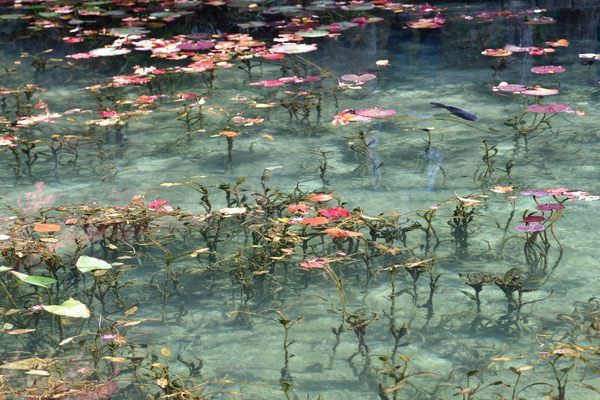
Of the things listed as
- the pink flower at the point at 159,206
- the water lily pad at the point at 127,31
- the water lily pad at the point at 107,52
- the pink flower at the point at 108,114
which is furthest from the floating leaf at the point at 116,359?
the water lily pad at the point at 127,31

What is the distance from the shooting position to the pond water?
2992 mm

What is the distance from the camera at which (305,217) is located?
154 inches

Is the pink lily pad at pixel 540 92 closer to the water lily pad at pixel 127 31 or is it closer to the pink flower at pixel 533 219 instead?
the pink flower at pixel 533 219

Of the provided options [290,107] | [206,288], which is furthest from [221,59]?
[206,288]

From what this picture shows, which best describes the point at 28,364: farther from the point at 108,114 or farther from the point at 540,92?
the point at 540,92

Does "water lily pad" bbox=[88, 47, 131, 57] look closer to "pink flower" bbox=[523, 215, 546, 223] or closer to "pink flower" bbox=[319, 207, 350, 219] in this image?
"pink flower" bbox=[319, 207, 350, 219]

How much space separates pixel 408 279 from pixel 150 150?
199 cm

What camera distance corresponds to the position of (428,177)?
4.43 metres

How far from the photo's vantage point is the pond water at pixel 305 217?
2.99 meters

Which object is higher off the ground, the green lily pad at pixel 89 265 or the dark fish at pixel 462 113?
the dark fish at pixel 462 113

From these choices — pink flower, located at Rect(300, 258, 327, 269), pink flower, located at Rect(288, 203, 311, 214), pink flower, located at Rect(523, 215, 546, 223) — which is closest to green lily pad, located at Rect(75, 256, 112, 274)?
pink flower, located at Rect(300, 258, 327, 269)

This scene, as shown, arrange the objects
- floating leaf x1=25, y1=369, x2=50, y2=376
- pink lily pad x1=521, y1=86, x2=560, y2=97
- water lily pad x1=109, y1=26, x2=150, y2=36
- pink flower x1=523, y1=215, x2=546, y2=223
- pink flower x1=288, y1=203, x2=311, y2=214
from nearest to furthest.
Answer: floating leaf x1=25, y1=369, x2=50, y2=376 < pink flower x1=523, y1=215, x2=546, y2=223 < pink flower x1=288, y1=203, x2=311, y2=214 < pink lily pad x1=521, y1=86, x2=560, y2=97 < water lily pad x1=109, y1=26, x2=150, y2=36

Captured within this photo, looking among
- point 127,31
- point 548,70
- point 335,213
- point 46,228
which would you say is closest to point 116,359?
point 46,228

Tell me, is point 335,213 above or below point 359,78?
below
